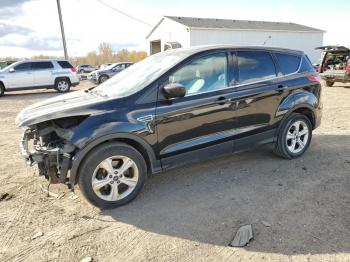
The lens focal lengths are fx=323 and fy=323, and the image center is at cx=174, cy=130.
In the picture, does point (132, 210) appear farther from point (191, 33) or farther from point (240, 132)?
point (191, 33)

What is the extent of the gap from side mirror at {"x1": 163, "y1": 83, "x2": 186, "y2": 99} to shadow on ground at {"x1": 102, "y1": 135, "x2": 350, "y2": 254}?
1.26 m

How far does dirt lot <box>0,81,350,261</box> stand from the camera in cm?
297

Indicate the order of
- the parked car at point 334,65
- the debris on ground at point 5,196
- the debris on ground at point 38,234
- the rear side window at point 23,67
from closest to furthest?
the debris on ground at point 38,234 → the debris on ground at point 5,196 → the parked car at point 334,65 → the rear side window at point 23,67

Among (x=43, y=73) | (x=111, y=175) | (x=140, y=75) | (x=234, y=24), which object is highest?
(x=234, y=24)

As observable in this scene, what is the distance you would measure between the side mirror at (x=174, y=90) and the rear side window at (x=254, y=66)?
3.48 ft

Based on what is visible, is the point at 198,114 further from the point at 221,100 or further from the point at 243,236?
the point at 243,236

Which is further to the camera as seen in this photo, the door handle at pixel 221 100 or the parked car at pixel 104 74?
the parked car at pixel 104 74

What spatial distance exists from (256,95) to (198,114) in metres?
1.02

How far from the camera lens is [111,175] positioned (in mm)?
3686

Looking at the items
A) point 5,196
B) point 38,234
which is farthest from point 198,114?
point 5,196

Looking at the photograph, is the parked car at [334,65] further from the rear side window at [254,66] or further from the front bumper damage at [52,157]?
the front bumper damage at [52,157]

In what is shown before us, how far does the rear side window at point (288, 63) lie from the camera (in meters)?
4.96

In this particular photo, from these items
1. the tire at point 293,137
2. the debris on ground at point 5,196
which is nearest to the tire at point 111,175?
the debris on ground at point 5,196

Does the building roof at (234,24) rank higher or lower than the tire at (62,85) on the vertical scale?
higher
